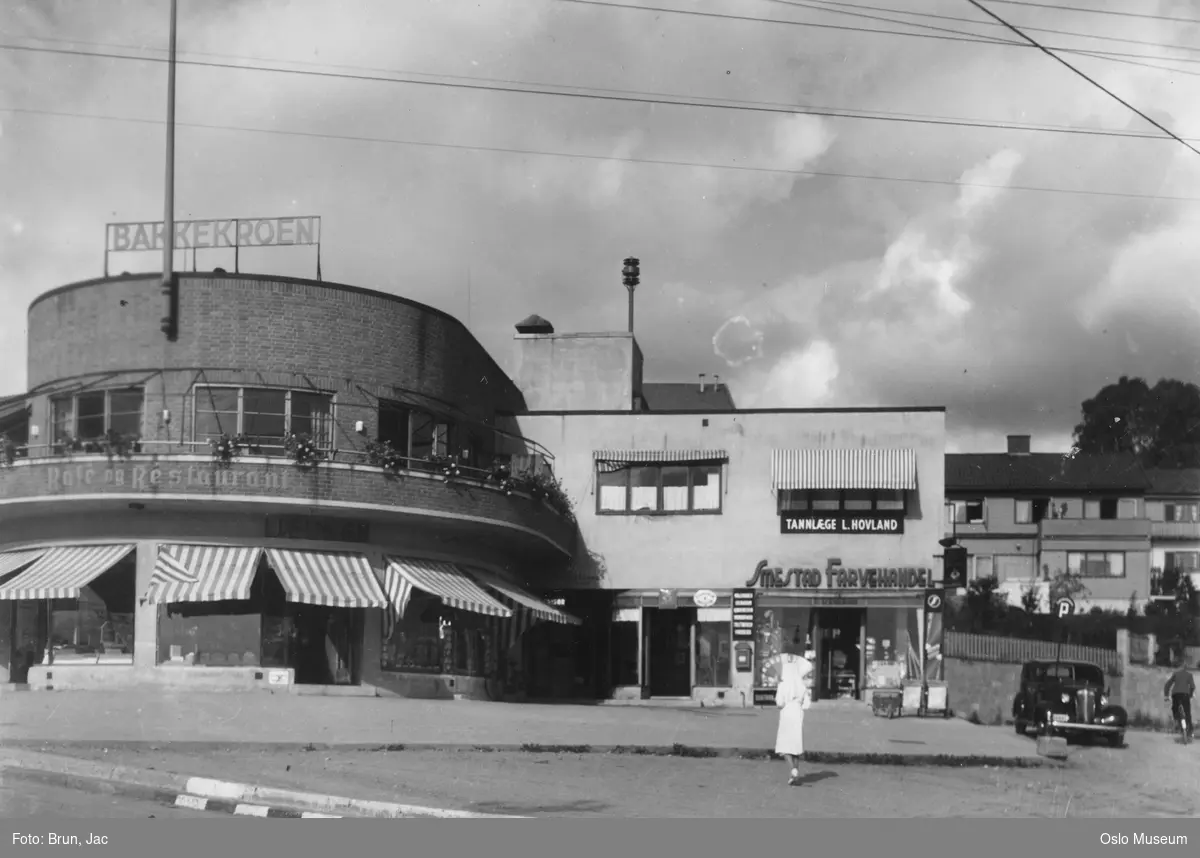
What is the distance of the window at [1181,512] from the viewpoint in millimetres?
82875

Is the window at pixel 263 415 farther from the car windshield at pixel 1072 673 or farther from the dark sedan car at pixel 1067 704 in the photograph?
the car windshield at pixel 1072 673

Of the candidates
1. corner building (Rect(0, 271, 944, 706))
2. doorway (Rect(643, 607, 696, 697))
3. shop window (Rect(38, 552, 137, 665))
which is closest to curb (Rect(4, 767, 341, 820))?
corner building (Rect(0, 271, 944, 706))

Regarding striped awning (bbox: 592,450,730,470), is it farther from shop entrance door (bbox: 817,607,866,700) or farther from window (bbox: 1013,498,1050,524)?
window (bbox: 1013,498,1050,524)

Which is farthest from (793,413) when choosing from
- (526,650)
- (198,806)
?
(198,806)

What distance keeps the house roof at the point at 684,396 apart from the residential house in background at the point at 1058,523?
13263 millimetres

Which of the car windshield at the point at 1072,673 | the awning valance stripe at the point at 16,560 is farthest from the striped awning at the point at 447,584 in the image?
the car windshield at the point at 1072,673

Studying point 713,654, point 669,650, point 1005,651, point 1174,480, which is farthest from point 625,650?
point 1174,480

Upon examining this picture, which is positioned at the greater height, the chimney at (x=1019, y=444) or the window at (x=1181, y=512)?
the chimney at (x=1019, y=444)

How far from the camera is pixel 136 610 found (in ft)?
98.1

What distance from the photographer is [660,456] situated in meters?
41.2

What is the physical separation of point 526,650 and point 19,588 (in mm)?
15806

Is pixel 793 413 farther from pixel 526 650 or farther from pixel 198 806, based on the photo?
pixel 198 806

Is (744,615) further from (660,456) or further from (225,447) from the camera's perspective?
(225,447)

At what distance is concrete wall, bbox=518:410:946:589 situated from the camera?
133 feet
